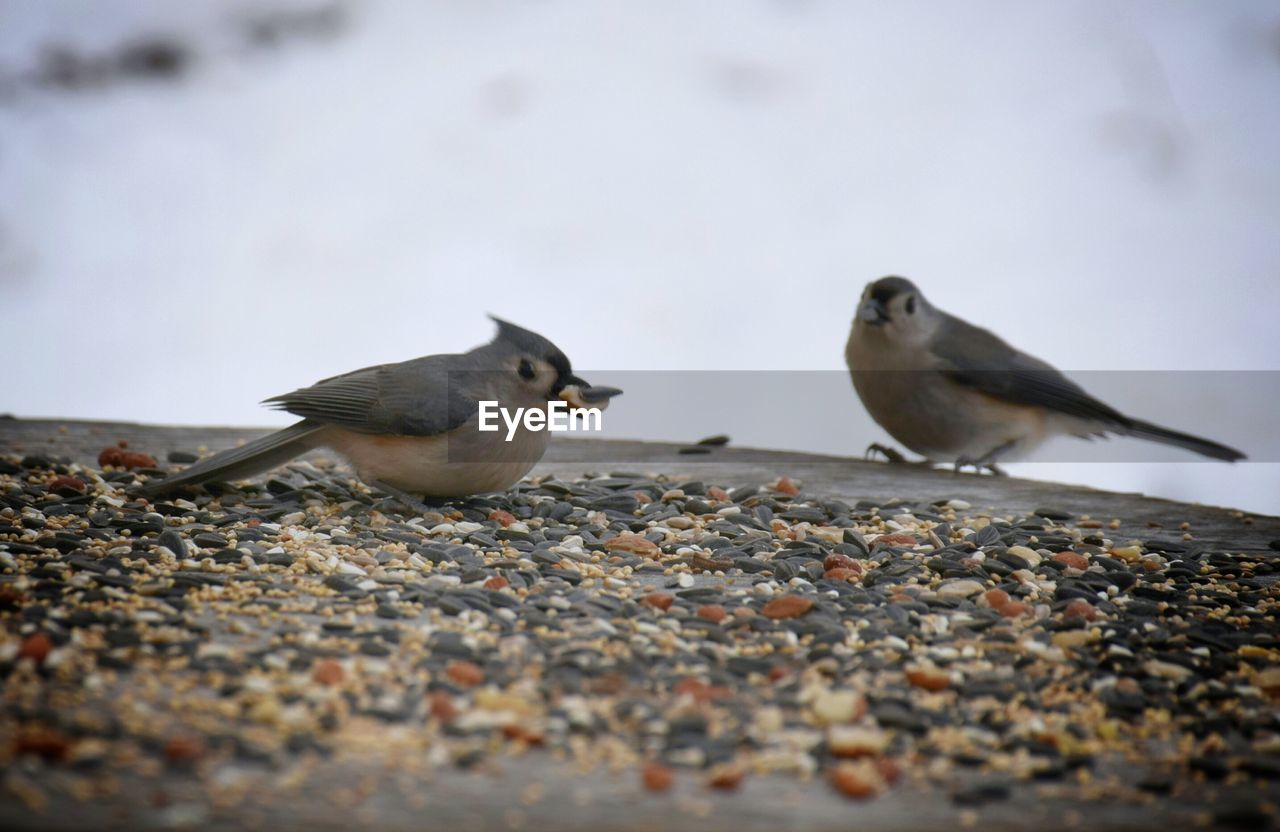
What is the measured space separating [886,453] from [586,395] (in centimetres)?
150

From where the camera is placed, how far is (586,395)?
291 centimetres

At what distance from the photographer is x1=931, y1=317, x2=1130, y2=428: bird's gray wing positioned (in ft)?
12.9

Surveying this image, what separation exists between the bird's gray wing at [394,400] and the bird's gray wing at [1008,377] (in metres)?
1.80

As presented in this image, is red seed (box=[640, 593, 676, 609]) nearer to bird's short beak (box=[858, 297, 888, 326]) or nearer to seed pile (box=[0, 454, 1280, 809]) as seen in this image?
seed pile (box=[0, 454, 1280, 809])

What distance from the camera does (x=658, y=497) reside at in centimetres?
314

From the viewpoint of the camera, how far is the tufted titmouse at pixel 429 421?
2812mm

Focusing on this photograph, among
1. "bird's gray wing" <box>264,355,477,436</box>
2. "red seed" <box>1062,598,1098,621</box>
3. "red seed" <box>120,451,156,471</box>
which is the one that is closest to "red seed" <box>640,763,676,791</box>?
"red seed" <box>1062,598,1098,621</box>

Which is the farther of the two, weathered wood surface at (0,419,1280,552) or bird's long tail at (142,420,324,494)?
weathered wood surface at (0,419,1280,552)

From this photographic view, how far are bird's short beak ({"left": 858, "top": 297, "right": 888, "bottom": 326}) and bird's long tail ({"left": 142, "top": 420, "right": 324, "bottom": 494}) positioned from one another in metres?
1.83

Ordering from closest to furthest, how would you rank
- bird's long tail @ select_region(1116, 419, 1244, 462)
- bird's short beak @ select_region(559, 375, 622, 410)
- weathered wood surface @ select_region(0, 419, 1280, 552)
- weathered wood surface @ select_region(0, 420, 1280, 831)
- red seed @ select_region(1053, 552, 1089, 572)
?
1. weathered wood surface @ select_region(0, 420, 1280, 831)
2. red seed @ select_region(1053, 552, 1089, 572)
3. bird's short beak @ select_region(559, 375, 622, 410)
4. weathered wood surface @ select_region(0, 419, 1280, 552)
5. bird's long tail @ select_region(1116, 419, 1244, 462)

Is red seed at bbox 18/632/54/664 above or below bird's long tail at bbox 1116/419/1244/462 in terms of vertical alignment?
below

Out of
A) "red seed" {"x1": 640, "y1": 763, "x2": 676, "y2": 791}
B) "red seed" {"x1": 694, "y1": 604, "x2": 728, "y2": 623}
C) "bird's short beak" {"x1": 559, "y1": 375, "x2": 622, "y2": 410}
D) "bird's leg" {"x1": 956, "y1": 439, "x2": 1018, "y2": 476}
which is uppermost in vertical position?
"bird's short beak" {"x1": 559, "y1": 375, "x2": 622, "y2": 410}

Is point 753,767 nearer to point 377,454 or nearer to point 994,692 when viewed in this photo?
point 994,692

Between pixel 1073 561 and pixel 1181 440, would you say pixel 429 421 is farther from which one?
pixel 1181 440
